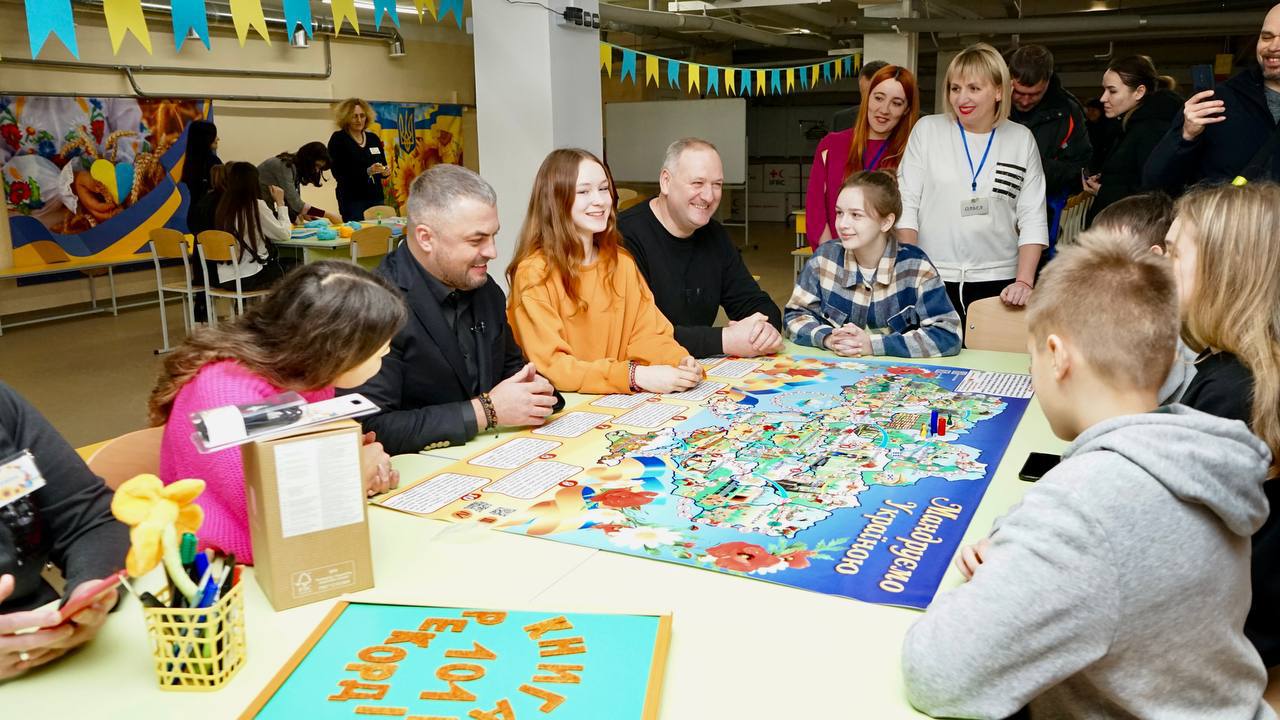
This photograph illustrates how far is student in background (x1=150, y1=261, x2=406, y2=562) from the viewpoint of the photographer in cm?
142

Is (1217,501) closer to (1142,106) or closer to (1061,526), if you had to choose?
(1061,526)

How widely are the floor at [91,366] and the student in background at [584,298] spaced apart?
3224 millimetres

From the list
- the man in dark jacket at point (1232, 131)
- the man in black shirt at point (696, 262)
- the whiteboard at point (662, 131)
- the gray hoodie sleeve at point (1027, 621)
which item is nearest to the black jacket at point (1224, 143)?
the man in dark jacket at point (1232, 131)

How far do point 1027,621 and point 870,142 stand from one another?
10.8ft

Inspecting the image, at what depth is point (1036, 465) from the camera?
5.88ft

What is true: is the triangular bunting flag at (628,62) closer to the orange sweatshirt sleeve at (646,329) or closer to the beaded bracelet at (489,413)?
the orange sweatshirt sleeve at (646,329)

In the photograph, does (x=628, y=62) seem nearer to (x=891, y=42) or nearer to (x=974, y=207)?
(x=974, y=207)

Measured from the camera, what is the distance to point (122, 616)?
129 cm

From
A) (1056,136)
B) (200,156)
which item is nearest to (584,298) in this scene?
(1056,136)

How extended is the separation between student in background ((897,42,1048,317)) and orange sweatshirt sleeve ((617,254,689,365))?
115 cm

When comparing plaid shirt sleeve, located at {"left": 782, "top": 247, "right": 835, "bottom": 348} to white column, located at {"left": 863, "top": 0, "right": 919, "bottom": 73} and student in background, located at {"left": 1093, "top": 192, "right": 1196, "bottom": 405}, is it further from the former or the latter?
white column, located at {"left": 863, "top": 0, "right": 919, "bottom": 73}

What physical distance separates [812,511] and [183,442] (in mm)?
1050

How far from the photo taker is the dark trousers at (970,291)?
344 centimetres

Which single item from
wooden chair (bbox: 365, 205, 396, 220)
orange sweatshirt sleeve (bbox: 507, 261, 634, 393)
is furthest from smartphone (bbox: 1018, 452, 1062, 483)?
A: wooden chair (bbox: 365, 205, 396, 220)
